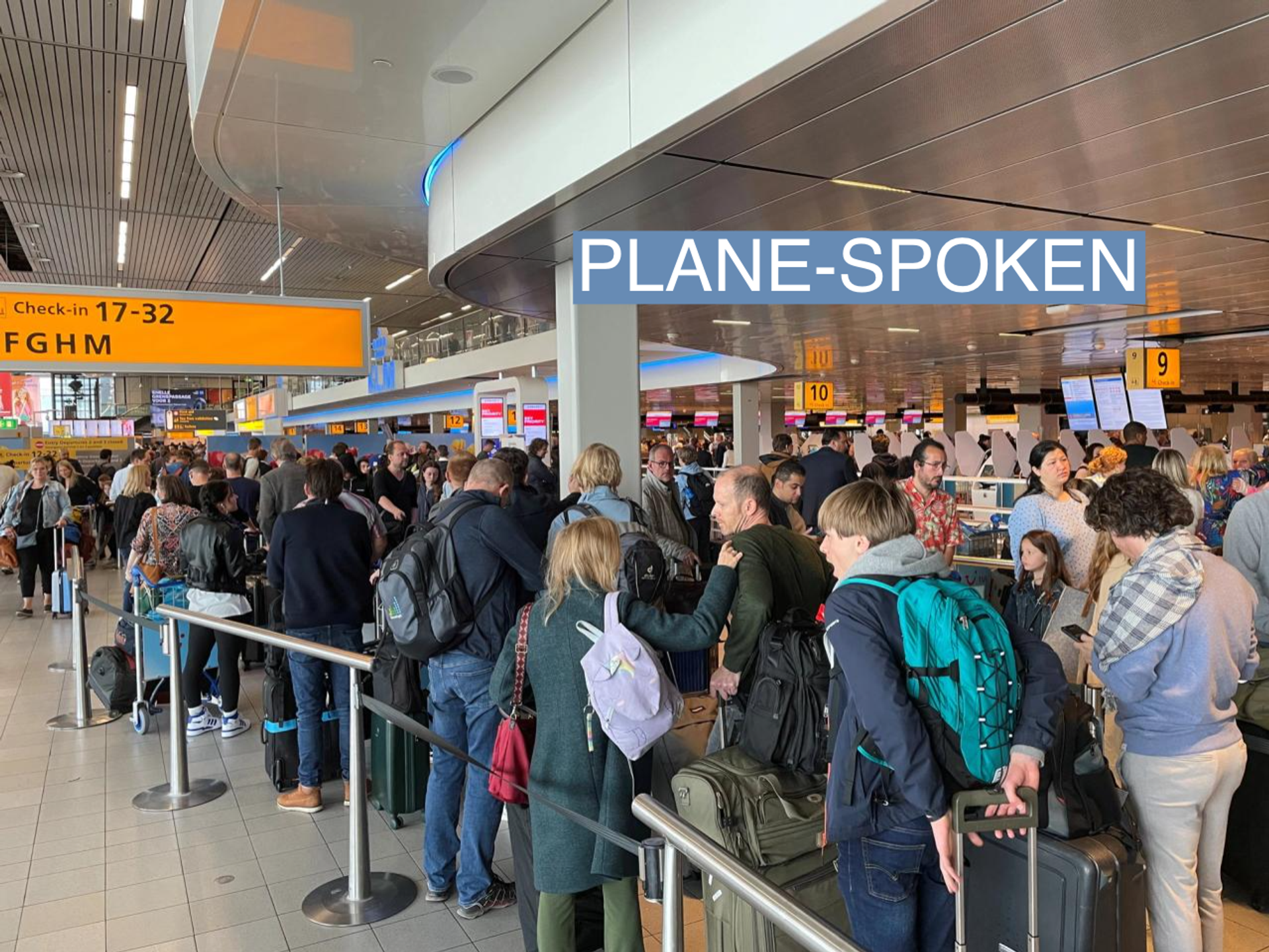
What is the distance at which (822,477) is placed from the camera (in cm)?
898

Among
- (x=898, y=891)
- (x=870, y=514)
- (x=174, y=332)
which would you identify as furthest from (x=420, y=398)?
(x=898, y=891)

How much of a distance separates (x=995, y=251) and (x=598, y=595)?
204 centimetres

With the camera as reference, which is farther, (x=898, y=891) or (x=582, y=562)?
(x=582, y=562)

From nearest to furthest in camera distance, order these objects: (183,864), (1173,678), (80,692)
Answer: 1. (1173,678)
2. (183,864)
3. (80,692)

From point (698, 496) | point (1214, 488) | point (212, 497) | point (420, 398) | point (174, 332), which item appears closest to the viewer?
point (212, 497)

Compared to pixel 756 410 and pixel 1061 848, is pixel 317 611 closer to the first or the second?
pixel 1061 848

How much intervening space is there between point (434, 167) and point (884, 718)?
4.85m

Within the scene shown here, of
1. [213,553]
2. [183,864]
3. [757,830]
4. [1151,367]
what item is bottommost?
[183,864]

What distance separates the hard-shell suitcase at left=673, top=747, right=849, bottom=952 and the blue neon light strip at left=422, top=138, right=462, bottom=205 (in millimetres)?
4139

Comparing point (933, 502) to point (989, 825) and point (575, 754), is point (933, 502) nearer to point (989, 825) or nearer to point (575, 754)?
point (575, 754)

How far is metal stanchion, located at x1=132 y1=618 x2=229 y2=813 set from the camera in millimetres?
4559

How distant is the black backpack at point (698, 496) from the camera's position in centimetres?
835

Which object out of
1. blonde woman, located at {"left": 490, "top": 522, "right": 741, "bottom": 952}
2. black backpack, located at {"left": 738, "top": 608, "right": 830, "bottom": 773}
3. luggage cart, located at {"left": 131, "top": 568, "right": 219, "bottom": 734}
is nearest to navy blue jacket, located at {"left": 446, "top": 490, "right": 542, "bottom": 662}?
blonde woman, located at {"left": 490, "top": 522, "right": 741, "bottom": 952}

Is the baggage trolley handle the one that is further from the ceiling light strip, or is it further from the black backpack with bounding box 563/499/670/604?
the ceiling light strip
